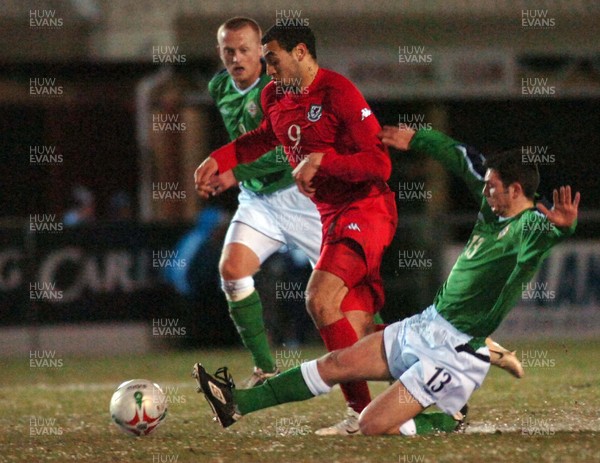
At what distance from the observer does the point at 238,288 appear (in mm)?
9617

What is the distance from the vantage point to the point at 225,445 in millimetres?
7164

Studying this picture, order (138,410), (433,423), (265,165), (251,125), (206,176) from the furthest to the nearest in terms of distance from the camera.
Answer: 1. (265,165)
2. (251,125)
3. (206,176)
4. (138,410)
5. (433,423)

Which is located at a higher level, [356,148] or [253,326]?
[356,148]

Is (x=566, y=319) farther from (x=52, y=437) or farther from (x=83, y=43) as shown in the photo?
(x=83, y=43)

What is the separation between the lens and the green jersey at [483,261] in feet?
23.1

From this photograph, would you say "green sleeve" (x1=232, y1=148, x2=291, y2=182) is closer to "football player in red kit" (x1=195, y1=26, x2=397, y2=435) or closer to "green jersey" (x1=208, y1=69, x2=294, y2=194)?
"green jersey" (x1=208, y1=69, x2=294, y2=194)

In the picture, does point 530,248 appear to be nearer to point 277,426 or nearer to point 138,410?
point 277,426

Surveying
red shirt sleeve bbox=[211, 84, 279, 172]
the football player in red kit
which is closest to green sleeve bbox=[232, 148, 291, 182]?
red shirt sleeve bbox=[211, 84, 279, 172]

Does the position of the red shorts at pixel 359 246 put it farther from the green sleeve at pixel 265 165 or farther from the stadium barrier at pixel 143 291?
the stadium barrier at pixel 143 291

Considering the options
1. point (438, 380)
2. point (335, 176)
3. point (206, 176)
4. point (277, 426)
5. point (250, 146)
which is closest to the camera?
point (438, 380)

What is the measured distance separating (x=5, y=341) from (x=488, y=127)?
28.7ft

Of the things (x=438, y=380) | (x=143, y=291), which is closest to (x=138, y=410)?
(x=438, y=380)

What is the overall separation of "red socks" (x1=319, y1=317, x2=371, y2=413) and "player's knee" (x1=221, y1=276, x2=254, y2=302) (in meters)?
1.86

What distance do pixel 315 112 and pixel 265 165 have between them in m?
1.70
